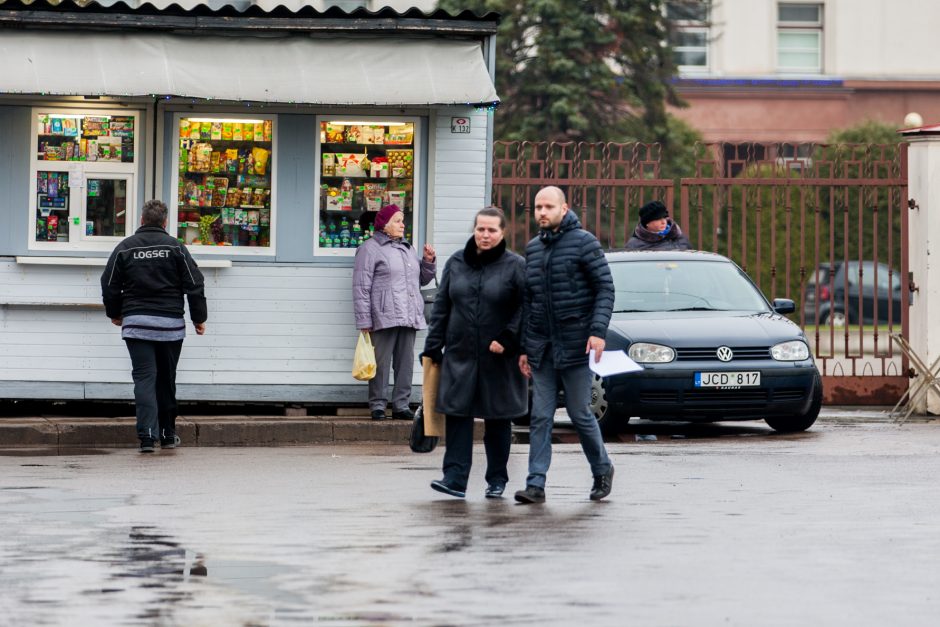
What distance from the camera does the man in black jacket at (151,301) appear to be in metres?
13.8

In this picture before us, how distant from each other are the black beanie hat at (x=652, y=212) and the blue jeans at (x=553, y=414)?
6.61 metres

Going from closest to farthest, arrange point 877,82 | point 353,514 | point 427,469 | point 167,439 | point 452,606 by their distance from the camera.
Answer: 1. point 452,606
2. point 353,514
3. point 427,469
4. point 167,439
5. point 877,82

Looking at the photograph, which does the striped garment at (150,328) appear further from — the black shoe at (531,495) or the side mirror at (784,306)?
the side mirror at (784,306)

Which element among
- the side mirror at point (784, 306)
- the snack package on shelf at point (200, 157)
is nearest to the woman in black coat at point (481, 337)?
the snack package on shelf at point (200, 157)

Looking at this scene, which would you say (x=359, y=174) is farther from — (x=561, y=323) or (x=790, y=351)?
(x=561, y=323)

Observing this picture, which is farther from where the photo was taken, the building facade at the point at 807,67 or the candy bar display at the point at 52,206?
the building facade at the point at 807,67

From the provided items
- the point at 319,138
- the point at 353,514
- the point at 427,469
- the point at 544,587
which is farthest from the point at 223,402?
the point at 544,587

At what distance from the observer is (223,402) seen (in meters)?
15.4

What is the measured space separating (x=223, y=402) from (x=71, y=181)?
2.16 metres

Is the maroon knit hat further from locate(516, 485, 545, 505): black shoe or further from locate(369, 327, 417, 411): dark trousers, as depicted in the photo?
locate(516, 485, 545, 505): black shoe

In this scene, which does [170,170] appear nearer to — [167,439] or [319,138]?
[319,138]

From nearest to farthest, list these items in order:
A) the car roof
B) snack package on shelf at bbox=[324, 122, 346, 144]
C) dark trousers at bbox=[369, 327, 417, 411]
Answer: dark trousers at bbox=[369, 327, 417, 411] → snack package on shelf at bbox=[324, 122, 346, 144] → the car roof

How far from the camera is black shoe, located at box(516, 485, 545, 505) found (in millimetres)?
10633

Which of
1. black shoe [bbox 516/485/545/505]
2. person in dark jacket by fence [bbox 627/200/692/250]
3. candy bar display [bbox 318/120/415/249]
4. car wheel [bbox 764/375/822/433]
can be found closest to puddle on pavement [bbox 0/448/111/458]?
candy bar display [bbox 318/120/415/249]
